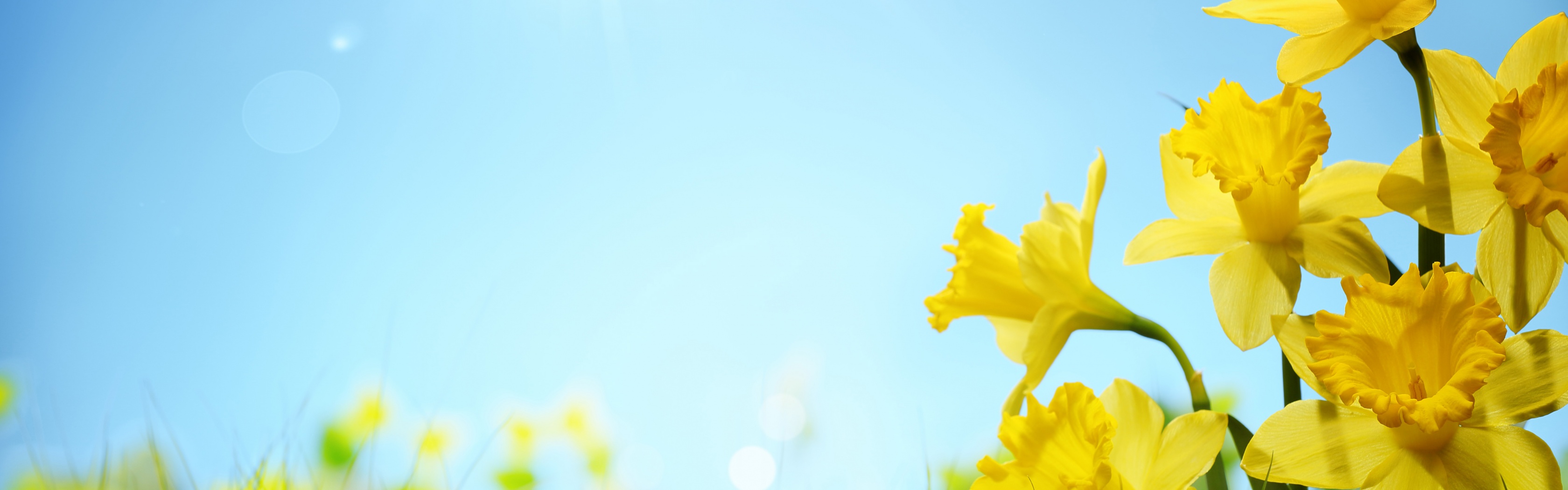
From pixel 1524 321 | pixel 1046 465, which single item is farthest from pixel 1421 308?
pixel 1046 465

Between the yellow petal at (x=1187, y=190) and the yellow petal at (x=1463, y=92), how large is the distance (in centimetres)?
16

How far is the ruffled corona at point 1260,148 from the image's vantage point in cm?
61

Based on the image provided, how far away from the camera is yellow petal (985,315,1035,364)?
767 mm

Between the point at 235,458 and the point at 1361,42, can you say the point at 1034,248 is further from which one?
the point at 235,458

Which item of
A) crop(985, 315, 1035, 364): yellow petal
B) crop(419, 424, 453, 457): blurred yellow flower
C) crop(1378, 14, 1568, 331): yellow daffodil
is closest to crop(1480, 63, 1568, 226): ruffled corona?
crop(1378, 14, 1568, 331): yellow daffodil

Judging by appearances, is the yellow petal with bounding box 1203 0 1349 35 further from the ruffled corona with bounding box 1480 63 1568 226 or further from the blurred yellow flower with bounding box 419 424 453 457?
the blurred yellow flower with bounding box 419 424 453 457

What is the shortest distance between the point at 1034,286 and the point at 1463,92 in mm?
350

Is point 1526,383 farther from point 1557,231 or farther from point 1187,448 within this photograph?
point 1187,448

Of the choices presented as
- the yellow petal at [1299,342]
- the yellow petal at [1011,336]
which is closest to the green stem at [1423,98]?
the yellow petal at [1299,342]

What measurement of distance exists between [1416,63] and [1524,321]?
20 cm

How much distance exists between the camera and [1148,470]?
658mm

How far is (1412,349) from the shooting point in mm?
587

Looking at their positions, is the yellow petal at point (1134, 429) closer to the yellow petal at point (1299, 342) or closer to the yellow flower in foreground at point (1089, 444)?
the yellow flower in foreground at point (1089, 444)

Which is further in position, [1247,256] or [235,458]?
[235,458]
